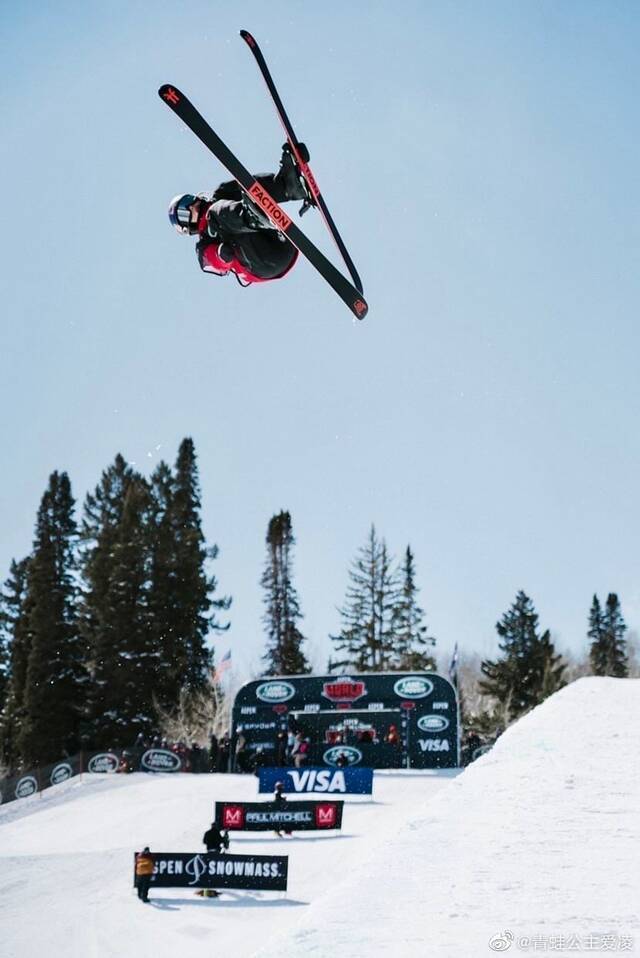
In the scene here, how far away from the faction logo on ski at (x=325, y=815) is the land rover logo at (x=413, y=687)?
907cm

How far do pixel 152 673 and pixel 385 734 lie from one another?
21995mm

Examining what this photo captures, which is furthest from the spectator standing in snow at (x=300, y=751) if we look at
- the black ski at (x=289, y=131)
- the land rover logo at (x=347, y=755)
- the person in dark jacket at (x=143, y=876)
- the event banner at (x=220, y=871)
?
the black ski at (x=289, y=131)

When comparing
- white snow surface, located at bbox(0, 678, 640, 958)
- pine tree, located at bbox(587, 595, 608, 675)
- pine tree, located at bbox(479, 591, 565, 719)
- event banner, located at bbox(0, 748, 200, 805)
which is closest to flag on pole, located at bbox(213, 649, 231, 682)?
event banner, located at bbox(0, 748, 200, 805)

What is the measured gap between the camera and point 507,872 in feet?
23.3

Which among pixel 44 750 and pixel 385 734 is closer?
pixel 385 734

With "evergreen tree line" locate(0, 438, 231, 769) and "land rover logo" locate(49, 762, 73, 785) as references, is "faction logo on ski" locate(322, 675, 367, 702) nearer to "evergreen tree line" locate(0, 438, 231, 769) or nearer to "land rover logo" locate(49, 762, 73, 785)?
"land rover logo" locate(49, 762, 73, 785)

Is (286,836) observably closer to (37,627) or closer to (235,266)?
(235,266)

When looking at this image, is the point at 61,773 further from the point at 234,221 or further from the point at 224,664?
the point at 234,221

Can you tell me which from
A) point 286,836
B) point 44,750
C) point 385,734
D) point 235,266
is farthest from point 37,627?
point 235,266

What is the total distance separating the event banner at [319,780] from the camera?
85.5 ft

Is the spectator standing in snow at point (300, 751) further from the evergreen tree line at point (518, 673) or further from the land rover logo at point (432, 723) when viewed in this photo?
the evergreen tree line at point (518, 673)

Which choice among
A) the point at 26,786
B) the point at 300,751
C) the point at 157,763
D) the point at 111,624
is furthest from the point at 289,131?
the point at 111,624

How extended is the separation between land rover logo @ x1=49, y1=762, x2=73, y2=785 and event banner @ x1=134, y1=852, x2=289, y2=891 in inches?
705

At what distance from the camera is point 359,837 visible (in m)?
22.0
